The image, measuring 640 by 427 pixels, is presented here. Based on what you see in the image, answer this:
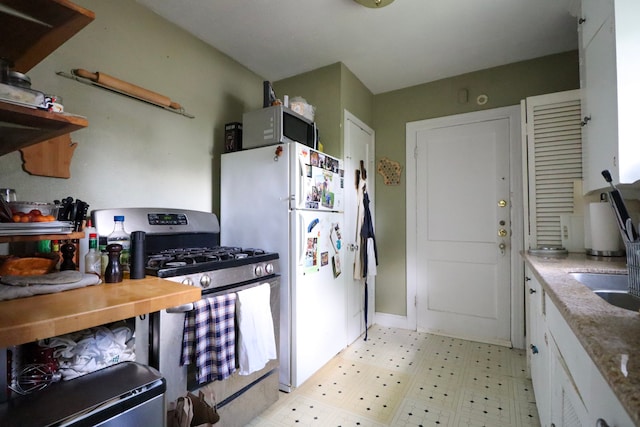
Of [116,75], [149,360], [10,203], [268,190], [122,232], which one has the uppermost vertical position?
[116,75]

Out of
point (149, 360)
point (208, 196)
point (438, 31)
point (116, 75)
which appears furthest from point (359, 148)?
point (149, 360)

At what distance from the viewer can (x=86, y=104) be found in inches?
65.7

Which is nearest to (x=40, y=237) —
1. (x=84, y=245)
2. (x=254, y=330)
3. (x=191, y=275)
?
(x=84, y=245)

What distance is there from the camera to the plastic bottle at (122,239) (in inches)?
55.2

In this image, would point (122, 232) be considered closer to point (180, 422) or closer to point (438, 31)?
point (180, 422)

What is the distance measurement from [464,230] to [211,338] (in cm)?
242

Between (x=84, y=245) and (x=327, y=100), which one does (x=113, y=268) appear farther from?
(x=327, y=100)

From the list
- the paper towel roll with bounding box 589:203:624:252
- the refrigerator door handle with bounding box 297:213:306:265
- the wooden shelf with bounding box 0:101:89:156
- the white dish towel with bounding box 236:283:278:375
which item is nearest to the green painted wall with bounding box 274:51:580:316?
the refrigerator door handle with bounding box 297:213:306:265

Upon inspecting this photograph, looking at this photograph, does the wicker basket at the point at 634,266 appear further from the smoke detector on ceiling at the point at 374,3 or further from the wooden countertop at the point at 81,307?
the smoke detector on ceiling at the point at 374,3

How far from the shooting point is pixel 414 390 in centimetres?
200

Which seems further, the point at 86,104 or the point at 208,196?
the point at 208,196

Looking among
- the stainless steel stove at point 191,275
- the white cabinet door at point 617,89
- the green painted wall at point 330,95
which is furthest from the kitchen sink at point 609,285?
the green painted wall at point 330,95

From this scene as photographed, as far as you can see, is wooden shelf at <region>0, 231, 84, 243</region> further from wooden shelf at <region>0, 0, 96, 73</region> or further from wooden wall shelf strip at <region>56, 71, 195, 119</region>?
wooden wall shelf strip at <region>56, 71, 195, 119</region>

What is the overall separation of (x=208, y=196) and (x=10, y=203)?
1.23m
